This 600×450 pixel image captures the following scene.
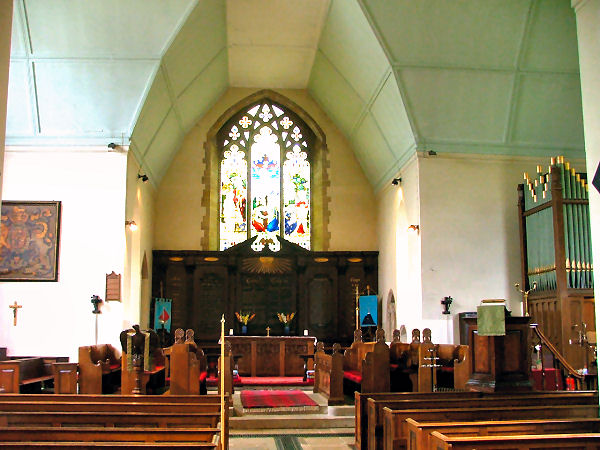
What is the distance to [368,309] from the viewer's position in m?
16.3

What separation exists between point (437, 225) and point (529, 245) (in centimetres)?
172

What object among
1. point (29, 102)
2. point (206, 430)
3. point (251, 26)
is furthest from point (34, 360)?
point (251, 26)

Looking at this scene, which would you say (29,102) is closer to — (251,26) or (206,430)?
(251,26)

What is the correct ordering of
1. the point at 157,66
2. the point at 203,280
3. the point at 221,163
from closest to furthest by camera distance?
the point at 157,66, the point at 203,280, the point at 221,163

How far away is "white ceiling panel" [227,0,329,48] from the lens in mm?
13969

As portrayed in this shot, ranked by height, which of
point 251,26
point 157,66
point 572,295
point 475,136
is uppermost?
point 251,26

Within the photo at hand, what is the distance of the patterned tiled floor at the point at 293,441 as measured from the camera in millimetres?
8234

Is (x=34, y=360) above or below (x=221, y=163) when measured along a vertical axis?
below

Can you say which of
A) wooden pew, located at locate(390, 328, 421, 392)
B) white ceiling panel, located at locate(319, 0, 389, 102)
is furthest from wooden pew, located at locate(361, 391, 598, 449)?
white ceiling panel, located at locate(319, 0, 389, 102)

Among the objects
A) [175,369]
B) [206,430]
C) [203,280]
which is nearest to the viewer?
[206,430]

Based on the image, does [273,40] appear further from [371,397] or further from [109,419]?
[109,419]

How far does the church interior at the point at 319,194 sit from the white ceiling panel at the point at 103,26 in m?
0.03

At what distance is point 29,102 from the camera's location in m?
12.5

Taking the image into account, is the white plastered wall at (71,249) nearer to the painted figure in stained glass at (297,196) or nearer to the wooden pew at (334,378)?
the wooden pew at (334,378)
